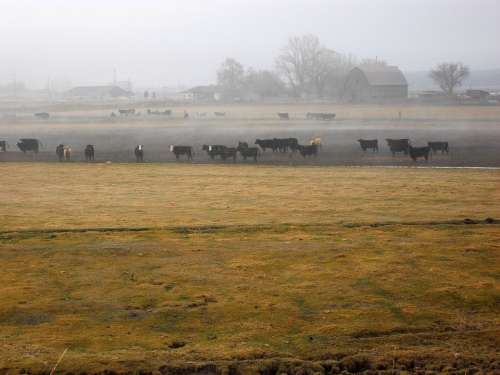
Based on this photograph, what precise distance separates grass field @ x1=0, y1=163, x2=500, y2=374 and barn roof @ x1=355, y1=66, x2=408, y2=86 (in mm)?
78353

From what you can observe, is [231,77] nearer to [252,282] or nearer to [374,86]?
[374,86]

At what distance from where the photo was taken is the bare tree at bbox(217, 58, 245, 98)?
130 meters

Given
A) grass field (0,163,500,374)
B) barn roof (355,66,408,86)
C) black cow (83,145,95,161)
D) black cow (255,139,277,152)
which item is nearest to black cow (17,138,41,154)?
black cow (83,145,95,161)

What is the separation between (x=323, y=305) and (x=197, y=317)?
2243 millimetres

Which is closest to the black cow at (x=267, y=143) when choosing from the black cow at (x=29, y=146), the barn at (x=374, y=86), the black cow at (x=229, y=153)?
the black cow at (x=229, y=153)

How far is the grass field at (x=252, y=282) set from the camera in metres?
8.83

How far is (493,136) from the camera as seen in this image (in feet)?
151

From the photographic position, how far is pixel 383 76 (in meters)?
102

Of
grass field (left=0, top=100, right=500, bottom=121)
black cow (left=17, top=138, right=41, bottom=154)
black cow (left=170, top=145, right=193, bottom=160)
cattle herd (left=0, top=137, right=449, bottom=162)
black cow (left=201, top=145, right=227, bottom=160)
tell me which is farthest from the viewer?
grass field (left=0, top=100, right=500, bottom=121)

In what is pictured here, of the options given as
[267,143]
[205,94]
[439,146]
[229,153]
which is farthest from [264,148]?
[205,94]

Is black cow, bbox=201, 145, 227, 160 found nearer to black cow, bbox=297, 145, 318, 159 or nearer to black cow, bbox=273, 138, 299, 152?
black cow, bbox=273, 138, 299, 152

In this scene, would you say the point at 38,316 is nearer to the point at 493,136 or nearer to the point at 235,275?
the point at 235,275

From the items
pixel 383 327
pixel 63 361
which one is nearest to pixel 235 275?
pixel 383 327

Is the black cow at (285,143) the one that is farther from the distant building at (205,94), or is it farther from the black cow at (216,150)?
the distant building at (205,94)
